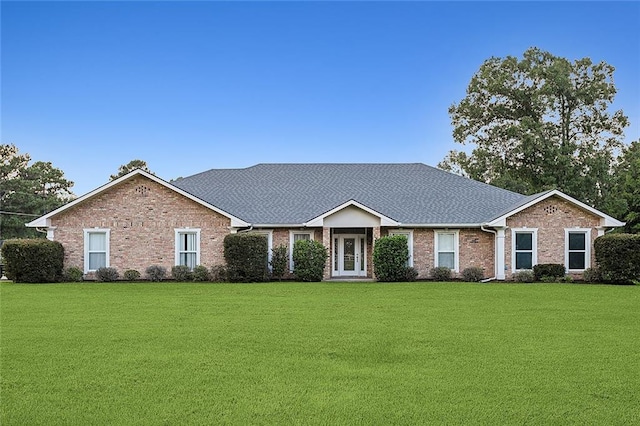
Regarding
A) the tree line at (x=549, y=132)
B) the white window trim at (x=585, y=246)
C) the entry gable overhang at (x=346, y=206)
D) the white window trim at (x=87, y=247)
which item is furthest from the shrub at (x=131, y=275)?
the tree line at (x=549, y=132)

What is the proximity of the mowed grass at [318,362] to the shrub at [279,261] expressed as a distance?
323 inches

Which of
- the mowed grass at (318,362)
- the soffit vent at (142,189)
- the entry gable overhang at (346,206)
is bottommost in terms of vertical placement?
the mowed grass at (318,362)

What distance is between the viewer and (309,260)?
2477cm

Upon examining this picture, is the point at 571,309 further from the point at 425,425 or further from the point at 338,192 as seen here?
the point at 338,192

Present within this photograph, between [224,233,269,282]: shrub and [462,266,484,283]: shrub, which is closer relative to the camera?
[224,233,269,282]: shrub

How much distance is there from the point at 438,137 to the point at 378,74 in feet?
60.8

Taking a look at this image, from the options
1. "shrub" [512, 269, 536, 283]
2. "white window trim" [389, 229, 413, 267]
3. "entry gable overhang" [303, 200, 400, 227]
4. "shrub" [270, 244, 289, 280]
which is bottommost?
"shrub" [512, 269, 536, 283]

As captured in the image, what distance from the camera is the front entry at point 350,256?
27.4 meters

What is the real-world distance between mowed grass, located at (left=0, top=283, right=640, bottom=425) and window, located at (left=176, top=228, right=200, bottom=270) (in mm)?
8332

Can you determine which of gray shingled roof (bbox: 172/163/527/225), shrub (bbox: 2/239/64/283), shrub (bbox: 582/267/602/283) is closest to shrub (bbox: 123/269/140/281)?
shrub (bbox: 2/239/64/283)

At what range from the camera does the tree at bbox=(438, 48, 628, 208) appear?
40.5m

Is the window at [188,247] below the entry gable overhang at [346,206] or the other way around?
below

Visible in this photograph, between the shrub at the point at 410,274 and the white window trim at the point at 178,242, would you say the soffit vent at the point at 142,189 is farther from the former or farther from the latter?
the shrub at the point at 410,274

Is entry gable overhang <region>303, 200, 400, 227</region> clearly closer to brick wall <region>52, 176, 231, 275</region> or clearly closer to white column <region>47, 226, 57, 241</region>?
Result: brick wall <region>52, 176, 231, 275</region>
